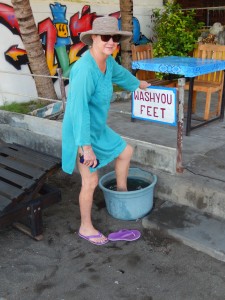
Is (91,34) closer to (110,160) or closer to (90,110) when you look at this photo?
(90,110)

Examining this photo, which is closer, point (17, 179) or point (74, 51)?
point (17, 179)

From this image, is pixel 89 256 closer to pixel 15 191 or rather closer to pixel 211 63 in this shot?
pixel 15 191

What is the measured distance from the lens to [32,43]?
18.7 ft

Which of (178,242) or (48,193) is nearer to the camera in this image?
(178,242)

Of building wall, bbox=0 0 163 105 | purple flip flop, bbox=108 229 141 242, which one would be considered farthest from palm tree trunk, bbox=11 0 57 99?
purple flip flop, bbox=108 229 141 242

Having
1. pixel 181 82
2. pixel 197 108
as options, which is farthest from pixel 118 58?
pixel 181 82

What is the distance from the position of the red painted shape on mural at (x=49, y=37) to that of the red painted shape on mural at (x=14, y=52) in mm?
554

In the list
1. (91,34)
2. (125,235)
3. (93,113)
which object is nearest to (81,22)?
(91,34)

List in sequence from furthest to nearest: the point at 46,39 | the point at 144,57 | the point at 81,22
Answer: the point at 81,22
the point at 46,39
the point at 144,57

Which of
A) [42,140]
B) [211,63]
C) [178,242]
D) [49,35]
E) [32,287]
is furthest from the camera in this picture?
[49,35]

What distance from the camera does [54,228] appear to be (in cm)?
353

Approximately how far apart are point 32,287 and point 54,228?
2.80 ft

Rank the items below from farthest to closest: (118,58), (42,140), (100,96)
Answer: (118,58) < (42,140) < (100,96)

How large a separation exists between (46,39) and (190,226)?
5198mm
